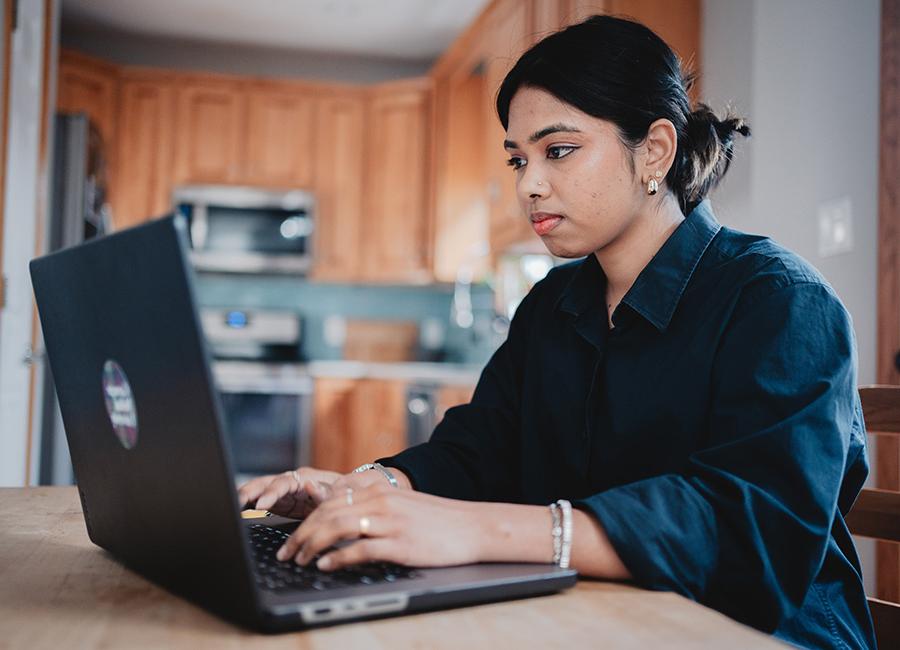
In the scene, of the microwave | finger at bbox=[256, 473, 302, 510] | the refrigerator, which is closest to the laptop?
finger at bbox=[256, 473, 302, 510]

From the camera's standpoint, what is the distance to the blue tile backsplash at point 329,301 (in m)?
5.29

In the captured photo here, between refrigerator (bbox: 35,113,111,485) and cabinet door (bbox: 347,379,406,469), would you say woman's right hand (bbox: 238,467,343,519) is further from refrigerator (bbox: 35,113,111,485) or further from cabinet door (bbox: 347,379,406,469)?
cabinet door (bbox: 347,379,406,469)

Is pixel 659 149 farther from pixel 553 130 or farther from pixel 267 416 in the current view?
pixel 267 416

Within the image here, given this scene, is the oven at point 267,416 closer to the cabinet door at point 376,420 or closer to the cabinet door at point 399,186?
the cabinet door at point 376,420

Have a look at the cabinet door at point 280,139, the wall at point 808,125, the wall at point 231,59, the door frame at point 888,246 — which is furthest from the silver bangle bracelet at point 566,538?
the wall at point 231,59

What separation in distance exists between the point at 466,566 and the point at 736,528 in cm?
24

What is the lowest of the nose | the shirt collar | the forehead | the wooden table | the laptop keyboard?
the wooden table

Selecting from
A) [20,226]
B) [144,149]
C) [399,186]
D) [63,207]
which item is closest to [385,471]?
[20,226]

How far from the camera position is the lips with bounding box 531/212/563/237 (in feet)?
3.88

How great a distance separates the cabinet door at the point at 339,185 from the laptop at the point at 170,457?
14.1ft

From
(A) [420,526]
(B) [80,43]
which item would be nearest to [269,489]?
(A) [420,526]

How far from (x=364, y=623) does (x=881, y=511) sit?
72 centimetres

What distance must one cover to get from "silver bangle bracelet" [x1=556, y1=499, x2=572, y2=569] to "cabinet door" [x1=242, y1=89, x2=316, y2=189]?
14.8 feet

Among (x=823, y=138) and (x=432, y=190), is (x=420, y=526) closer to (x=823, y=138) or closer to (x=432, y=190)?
(x=823, y=138)
